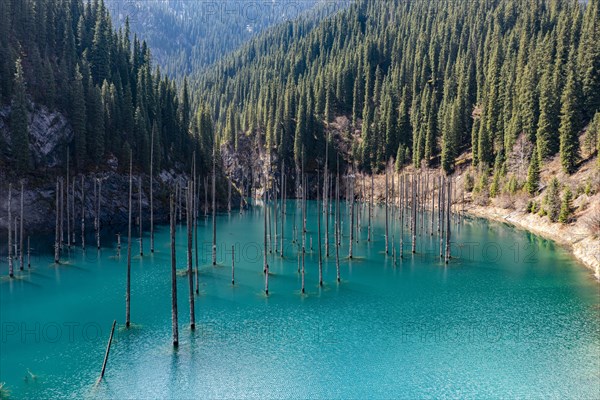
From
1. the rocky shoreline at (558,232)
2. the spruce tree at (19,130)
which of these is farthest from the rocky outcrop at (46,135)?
the rocky shoreline at (558,232)

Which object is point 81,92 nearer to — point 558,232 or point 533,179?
point 558,232

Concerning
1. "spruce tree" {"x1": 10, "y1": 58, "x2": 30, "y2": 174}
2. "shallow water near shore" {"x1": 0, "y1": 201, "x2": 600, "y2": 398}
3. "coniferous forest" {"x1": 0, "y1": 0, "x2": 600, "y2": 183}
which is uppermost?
"coniferous forest" {"x1": 0, "y1": 0, "x2": 600, "y2": 183}

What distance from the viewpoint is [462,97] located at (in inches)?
5768

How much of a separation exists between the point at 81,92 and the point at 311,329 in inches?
2992

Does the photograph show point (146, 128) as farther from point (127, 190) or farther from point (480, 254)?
point (480, 254)

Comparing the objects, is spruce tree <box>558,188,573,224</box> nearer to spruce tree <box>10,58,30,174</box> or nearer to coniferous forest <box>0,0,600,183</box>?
coniferous forest <box>0,0,600,183</box>

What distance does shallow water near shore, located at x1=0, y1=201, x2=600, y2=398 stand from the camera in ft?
98.4

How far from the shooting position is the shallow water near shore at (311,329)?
30000 millimetres

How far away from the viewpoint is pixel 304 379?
31.0 m

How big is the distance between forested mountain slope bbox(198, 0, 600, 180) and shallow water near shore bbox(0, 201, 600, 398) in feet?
175

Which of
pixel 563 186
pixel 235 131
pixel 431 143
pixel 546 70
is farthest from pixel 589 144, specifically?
pixel 235 131

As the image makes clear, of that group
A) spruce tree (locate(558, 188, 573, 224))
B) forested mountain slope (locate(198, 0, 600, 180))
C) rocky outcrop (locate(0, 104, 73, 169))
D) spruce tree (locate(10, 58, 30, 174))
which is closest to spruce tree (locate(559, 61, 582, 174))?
forested mountain slope (locate(198, 0, 600, 180))

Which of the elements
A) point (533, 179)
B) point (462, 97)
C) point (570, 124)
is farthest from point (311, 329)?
point (462, 97)

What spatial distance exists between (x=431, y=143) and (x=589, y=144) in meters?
55.5
